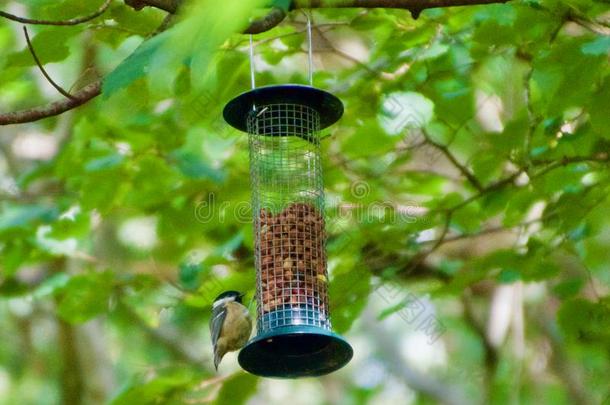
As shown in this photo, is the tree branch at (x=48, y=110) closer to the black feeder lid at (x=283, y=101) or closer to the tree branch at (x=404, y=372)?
the black feeder lid at (x=283, y=101)

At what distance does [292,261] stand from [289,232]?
0.13 metres

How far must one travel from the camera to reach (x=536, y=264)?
5.28 meters

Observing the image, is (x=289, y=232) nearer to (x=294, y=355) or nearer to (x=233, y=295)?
(x=294, y=355)

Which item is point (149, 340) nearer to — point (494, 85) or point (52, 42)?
point (494, 85)

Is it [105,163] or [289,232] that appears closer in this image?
[289,232]

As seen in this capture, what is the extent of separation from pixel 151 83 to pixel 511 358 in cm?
624

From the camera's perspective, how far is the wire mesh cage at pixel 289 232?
14.2 feet

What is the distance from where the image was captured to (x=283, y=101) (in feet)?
14.1

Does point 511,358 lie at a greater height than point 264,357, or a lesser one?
greater

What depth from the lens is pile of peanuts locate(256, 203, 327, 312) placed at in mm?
4531

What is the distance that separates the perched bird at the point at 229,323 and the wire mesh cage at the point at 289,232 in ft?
1.76

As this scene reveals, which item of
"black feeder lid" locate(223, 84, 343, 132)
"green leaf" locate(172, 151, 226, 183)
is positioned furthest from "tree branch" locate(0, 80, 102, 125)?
"green leaf" locate(172, 151, 226, 183)

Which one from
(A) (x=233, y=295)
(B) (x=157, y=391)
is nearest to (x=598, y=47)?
(A) (x=233, y=295)

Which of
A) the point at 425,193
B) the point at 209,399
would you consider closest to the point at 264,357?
the point at 209,399
